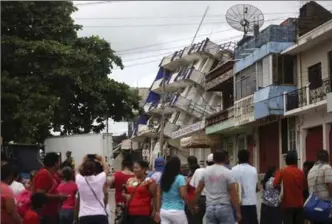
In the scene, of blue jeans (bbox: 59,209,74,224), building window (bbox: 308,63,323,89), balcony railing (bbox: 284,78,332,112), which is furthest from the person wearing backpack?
building window (bbox: 308,63,323,89)

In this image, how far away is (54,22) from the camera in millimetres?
29781

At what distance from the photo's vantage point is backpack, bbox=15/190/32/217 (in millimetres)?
8148

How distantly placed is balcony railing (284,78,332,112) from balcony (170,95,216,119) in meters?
24.4

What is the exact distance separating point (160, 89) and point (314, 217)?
54040mm

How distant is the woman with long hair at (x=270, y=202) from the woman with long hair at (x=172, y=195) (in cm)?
282

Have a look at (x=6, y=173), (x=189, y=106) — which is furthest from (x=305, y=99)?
(x=189, y=106)

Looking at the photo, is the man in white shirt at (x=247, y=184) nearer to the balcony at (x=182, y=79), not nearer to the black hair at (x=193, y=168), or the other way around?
the black hair at (x=193, y=168)

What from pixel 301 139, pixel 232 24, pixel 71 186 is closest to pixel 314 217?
pixel 71 186

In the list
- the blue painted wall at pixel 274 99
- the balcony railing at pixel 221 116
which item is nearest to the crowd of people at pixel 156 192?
the blue painted wall at pixel 274 99

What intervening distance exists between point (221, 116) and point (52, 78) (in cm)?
1323

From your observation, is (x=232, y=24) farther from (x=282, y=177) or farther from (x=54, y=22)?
(x=282, y=177)

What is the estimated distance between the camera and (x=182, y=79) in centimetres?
5578

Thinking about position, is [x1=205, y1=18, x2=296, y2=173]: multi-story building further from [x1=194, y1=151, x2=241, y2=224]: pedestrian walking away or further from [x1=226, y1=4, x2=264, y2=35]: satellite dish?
[x1=194, y1=151, x2=241, y2=224]: pedestrian walking away

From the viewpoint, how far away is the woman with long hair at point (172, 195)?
9.35 m
